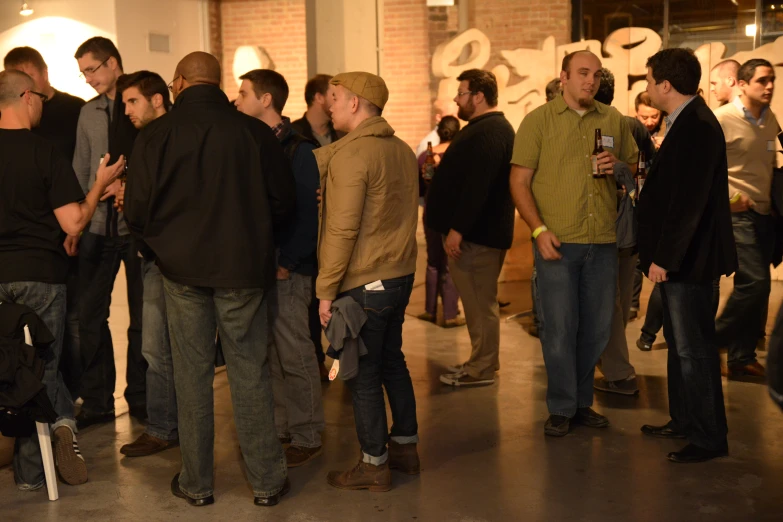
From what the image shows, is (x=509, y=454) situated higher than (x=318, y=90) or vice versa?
(x=318, y=90)

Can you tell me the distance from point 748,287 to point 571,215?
1870mm

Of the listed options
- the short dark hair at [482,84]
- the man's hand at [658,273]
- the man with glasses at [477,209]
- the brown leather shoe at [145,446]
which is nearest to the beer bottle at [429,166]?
the man with glasses at [477,209]

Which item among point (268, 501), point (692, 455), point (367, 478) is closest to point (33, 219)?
point (268, 501)

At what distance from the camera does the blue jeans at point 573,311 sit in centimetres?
453

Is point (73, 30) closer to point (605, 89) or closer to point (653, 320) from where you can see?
point (605, 89)

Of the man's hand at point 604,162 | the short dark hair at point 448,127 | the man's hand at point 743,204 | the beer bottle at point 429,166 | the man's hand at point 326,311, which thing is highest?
the short dark hair at point 448,127

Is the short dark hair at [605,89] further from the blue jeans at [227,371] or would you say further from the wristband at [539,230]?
the blue jeans at [227,371]

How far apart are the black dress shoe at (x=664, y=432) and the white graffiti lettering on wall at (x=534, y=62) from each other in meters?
4.63

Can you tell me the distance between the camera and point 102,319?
4.98 meters

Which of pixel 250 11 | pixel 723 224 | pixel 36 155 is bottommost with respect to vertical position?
pixel 723 224

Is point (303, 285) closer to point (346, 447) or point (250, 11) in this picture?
point (346, 447)

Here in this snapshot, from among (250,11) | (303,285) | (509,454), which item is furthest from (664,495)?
(250,11)

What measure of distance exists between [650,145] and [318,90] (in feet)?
6.86

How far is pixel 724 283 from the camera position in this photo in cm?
877
